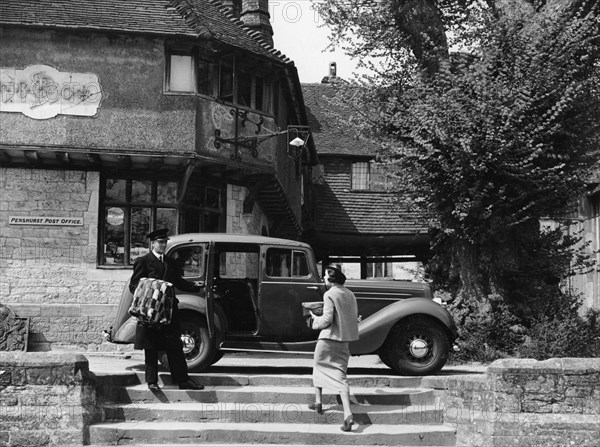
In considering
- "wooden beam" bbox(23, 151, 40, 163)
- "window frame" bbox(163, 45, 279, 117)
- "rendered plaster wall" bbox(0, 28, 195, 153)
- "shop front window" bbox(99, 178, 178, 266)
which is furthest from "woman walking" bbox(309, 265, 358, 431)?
"wooden beam" bbox(23, 151, 40, 163)

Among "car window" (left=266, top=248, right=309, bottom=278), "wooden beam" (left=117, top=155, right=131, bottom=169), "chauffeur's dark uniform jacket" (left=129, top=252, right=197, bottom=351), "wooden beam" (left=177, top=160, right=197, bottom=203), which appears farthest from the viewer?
"wooden beam" (left=177, top=160, right=197, bottom=203)

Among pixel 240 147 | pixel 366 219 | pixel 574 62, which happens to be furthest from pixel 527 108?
pixel 366 219

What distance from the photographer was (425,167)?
18.6 meters

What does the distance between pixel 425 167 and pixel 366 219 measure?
1419cm

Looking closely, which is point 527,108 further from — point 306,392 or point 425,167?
point 306,392

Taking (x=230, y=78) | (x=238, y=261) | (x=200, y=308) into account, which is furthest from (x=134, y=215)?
(x=200, y=308)

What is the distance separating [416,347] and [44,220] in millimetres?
9317

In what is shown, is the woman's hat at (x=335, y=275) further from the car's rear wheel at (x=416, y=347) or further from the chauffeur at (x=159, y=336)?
the car's rear wheel at (x=416, y=347)

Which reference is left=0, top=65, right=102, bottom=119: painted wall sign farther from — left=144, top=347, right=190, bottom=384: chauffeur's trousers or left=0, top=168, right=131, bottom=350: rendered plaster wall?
left=144, top=347, right=190, bottom=384: chauffeur's trousers

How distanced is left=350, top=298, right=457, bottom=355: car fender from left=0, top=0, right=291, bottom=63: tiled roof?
28.9 feet

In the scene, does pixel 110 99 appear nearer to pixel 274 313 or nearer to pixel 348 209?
pixel 274 313

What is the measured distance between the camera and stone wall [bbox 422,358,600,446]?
10.3 metres

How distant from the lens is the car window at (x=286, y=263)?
43.2 feet

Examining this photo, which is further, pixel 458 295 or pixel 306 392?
pixel 458 295
